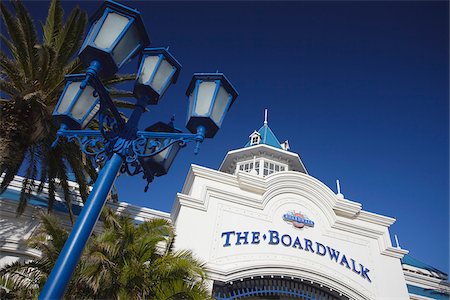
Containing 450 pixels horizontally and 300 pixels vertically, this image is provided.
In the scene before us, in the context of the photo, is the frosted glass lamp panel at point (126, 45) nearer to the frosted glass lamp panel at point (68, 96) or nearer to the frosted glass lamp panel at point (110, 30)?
the frosted glass lamp panel at point (110, 30)

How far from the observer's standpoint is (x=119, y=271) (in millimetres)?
7523

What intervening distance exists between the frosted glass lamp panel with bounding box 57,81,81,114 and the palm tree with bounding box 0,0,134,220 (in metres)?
5.17

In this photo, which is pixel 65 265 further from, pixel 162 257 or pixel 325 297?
pixel 325 297

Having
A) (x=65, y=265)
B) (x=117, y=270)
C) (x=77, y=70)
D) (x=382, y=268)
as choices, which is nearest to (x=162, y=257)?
(x=117, y=270)

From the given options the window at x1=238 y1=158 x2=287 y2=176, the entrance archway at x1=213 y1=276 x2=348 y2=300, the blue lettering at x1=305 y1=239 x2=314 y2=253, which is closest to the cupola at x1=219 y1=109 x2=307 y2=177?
the window at x1=238 y1=158 x2=287 y2=176

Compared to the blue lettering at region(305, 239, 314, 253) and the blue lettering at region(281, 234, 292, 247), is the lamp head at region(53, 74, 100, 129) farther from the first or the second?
the blue lettering at region(305, 239, 314, 253)

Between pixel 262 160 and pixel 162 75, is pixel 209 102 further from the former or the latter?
pixel 262 160

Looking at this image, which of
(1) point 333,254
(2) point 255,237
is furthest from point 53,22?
(1) point 333,254

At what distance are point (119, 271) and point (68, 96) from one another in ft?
15.4

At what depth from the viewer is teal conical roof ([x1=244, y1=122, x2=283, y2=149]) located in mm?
22272

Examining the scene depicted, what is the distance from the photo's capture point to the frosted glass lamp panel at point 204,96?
4081 mm

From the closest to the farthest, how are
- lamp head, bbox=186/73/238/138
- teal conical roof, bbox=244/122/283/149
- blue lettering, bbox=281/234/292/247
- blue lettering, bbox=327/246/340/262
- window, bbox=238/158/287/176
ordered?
1. lamp head, bbox=186/73/238/138
2. blue lettering, bbox=281/234/292/247
3. blue lettering, bbox=327/246/340/262
4. window, bbox=238/158/287/176
5. teal conical roof, bbox=244/122/283/149

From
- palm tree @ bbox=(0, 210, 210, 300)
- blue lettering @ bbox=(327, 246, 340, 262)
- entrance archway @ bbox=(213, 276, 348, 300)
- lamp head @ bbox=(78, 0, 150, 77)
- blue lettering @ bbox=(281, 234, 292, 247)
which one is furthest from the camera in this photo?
blue lettering @ bbox=(327, 246, 340, 262)

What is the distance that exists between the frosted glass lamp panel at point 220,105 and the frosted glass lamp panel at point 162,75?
754mm
